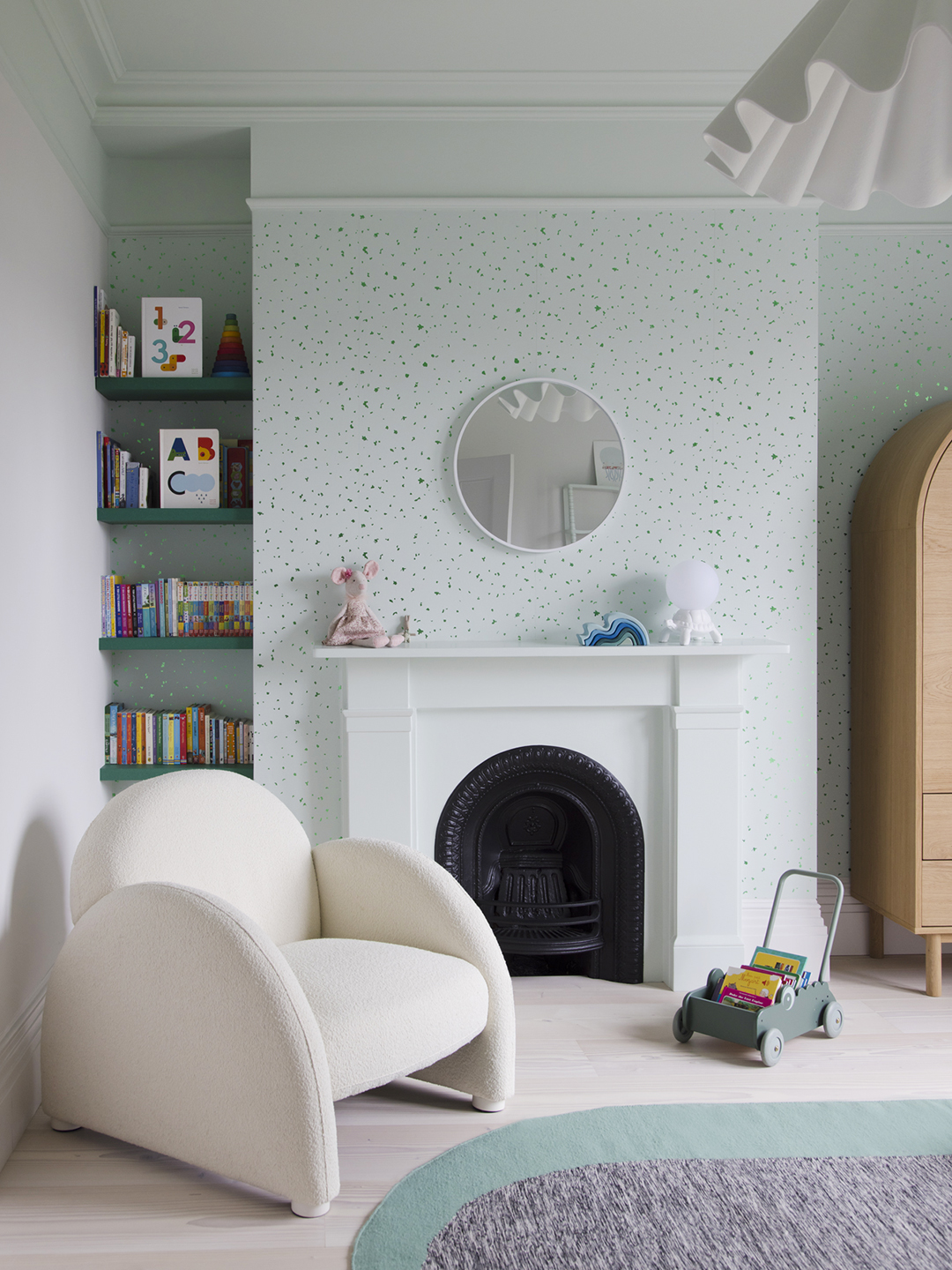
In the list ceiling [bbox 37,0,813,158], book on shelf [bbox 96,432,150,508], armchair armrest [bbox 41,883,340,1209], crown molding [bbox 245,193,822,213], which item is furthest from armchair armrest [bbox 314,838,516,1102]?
ceiling [bbox 37,0,813,158]

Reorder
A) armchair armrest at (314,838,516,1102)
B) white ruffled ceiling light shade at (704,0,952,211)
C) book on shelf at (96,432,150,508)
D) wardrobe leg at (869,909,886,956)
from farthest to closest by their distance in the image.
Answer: wardrobe leg at (869,909,886,956) < book on shelf at (96,432,150,508) < armchair armrest at (314,838,516,1102) < white ruffled ceiling light shade at (704,0,952,211)

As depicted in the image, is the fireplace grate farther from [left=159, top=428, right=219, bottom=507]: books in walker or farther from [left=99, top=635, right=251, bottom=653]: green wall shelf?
[left=159, top=428, right=219, bottom=507]: books in walker

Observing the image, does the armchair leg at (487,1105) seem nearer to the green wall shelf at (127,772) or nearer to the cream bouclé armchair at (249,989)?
the cream bouclé armchair at (249,989)

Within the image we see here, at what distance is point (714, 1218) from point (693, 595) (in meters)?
1.67

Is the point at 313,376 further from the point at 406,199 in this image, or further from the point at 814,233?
the point at 814,233

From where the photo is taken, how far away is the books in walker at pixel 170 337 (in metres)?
3.07

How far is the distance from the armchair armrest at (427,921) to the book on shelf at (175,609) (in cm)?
98

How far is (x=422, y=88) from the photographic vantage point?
2896mm

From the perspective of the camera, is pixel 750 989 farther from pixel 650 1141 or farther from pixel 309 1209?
pixel 309 1209

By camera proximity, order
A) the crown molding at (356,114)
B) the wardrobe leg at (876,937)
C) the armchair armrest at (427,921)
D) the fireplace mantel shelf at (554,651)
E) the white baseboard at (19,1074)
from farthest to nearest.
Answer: the wardrobe leg at (876,937) → the crown molding at (356,114) → the fireplace mantel shelf at (554,651) → the armchair armrest at (427,921) → the white baseboard at (19,1074)

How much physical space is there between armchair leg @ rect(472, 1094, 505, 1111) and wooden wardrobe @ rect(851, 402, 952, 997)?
4.83 ft

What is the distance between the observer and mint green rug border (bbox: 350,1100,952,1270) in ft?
5.90

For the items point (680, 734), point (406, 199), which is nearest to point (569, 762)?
point (680, 734)

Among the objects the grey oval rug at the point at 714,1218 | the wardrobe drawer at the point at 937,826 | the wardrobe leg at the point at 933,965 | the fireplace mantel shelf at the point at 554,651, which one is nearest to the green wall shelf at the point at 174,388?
the fireplace mantel shelf at the point at 554,651
